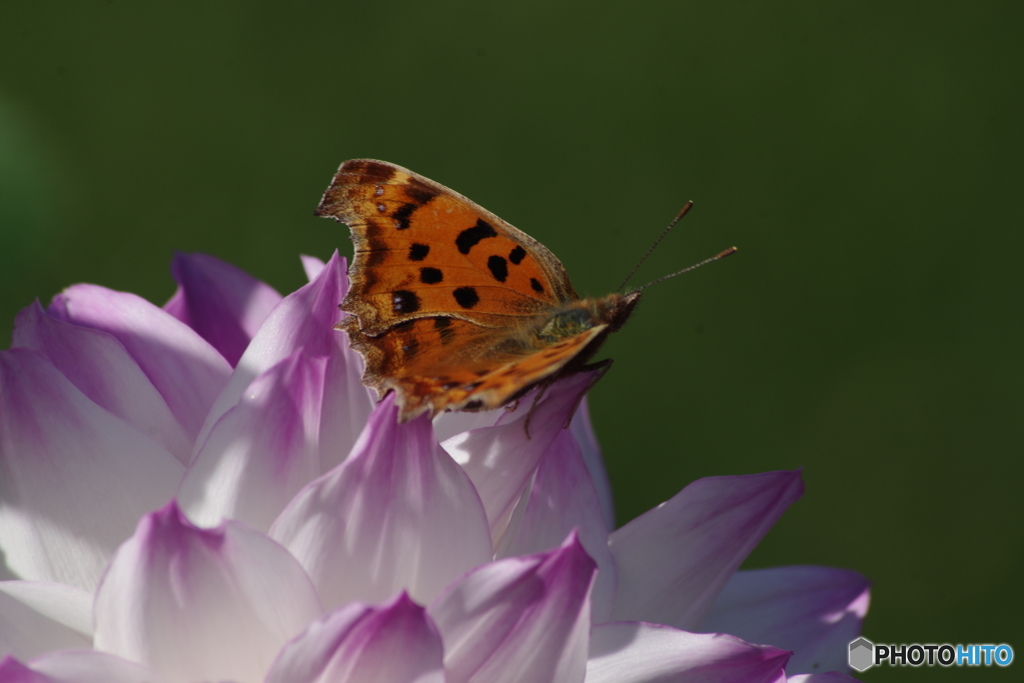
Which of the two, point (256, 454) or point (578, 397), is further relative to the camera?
point (578, 397)

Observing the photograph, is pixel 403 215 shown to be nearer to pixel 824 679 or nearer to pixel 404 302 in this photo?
pixel 404 302

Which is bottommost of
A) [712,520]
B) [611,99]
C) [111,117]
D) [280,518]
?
[111,117]

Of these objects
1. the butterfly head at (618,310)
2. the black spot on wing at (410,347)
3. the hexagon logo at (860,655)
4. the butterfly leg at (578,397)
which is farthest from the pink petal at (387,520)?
the hexagon logo at (860,655)

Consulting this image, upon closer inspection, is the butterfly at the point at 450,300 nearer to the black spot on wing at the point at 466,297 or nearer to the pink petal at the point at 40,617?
the black spot on wing at the point at 466,297

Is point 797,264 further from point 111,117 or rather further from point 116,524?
point 116,524

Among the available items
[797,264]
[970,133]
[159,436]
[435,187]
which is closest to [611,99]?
[797,264]

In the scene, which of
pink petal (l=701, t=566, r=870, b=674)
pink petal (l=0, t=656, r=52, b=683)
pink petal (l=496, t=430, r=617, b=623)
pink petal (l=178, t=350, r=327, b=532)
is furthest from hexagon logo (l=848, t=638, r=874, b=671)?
pink petal (l=0, t=656, r=52, b=683)

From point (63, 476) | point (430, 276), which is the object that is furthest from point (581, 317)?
point (63, 476)
